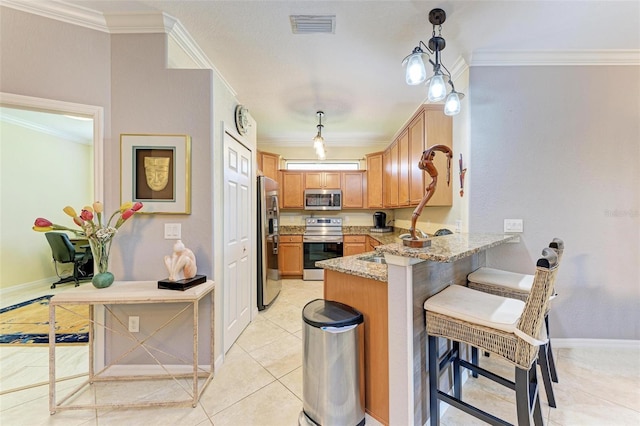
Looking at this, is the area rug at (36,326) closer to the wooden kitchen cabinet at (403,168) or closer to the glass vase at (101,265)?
the glass vase at (101,265)

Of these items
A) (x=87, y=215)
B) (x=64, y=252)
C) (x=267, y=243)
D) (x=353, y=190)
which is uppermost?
(x=353, y=190)

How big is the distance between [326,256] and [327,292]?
9.05ft

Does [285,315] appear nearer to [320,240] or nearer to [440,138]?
[320,240]

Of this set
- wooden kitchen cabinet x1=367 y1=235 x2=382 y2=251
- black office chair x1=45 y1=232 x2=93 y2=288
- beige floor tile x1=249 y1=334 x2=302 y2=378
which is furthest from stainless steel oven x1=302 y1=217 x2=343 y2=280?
black office chair x1=45 y1=232 x2=93 y2=288

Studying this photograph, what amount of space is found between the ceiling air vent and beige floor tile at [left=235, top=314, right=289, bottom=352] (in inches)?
109

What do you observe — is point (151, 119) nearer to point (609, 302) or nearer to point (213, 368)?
point (213, 368)

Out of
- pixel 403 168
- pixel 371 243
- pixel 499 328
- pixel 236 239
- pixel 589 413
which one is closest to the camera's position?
pixel 499 328

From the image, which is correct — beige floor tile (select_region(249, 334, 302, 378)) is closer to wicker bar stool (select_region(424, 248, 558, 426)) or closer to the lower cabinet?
the lower cabinet

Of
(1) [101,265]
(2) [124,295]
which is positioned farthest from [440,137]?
(1) [101,265]

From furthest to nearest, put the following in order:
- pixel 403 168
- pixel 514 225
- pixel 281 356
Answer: pixel 403 168 < pixel 514 225 < pixel 281 356

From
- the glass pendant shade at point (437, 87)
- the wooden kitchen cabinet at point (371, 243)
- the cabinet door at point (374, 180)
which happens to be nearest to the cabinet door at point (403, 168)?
the wooden kitchen cabinet at point (371, 243)

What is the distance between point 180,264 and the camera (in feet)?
5.54

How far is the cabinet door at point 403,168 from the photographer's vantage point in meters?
3.23

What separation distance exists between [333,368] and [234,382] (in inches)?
37.9
